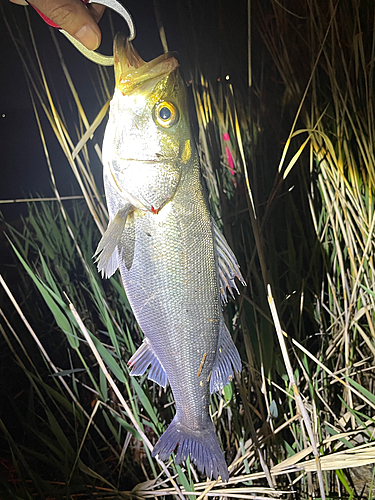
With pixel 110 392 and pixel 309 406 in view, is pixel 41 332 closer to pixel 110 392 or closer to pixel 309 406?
pixel 110 392

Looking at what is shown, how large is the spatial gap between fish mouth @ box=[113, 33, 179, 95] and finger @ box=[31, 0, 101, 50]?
84mm

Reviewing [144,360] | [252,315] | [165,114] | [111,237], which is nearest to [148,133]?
[165,114]

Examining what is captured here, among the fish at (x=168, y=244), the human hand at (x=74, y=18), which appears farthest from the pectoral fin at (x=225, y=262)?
the human hand at (x=74, y=18)

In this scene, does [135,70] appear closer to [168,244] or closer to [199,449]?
[168,244]

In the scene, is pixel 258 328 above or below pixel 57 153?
below

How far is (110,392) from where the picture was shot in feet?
3.02

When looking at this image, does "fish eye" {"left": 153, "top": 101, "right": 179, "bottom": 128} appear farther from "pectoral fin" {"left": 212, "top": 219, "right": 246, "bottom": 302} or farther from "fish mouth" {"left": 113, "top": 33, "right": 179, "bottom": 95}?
"pectoral fin" {"left": 212, "top": 219, "right": 246, "bottom": 302}

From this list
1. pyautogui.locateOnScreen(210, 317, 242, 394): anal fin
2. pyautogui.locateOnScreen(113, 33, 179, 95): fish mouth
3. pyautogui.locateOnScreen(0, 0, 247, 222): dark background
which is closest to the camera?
pyautogui.locateOnScreen(113, 33, 179, 95): fish mouth

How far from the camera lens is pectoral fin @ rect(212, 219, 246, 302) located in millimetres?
519

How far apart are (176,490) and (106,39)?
0.93 meters

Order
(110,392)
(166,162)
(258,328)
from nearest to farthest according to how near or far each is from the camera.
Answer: (166,162) < (258,328) < (110,392)

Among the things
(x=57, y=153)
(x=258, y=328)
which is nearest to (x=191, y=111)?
(x=57, y=153)

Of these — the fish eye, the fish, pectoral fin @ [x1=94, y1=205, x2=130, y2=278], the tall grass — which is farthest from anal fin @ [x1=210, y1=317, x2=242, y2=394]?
the fish eye

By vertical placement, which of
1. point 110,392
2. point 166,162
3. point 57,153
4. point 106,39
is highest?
point 106,39
